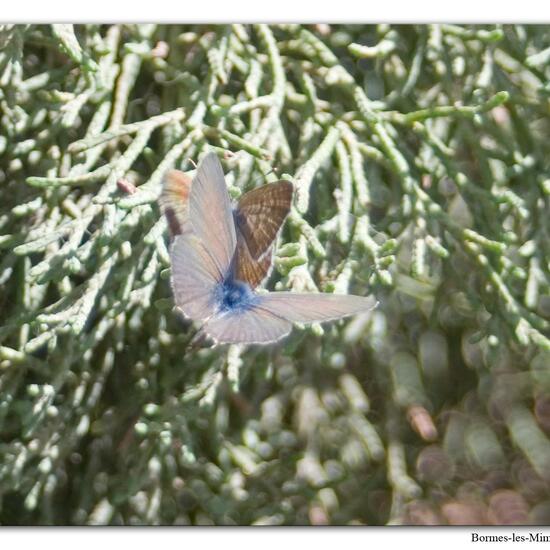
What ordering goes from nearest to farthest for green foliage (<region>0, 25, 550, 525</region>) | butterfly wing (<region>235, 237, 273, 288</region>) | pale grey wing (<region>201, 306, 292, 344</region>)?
1. pale grey wing (<region>201, 306, 292, 344</region>)
2. butterfly wing (<region>235, 237, 273, 288</region>)
3. green foliage (<region>0, 25, 550, 525</region>)

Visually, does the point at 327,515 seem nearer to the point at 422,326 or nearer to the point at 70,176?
the point at 422,326

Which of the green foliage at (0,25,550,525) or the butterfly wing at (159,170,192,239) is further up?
the butterfly wing at (159,170,192,239)

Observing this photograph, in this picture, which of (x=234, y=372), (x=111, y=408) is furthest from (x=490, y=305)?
(x=111, y=408)

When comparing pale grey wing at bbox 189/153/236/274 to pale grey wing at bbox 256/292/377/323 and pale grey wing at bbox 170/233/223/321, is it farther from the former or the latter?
pale grey wing at bbox 256/292/377/323

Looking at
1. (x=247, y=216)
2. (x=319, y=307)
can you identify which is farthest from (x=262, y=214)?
(x=319, y=307)

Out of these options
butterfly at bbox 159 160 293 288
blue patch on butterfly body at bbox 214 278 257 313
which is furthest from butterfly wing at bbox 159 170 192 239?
blue patch on butterfly body at bbox 214 278 257 313

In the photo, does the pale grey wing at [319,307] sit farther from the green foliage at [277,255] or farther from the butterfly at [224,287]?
the green foliage at [277,255]

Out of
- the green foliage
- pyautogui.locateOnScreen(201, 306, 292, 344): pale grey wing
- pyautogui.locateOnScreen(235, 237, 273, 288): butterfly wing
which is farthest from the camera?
the green foliage

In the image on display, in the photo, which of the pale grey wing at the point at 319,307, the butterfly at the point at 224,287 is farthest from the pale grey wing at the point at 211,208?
the pale grey wing at the point at 319,307
